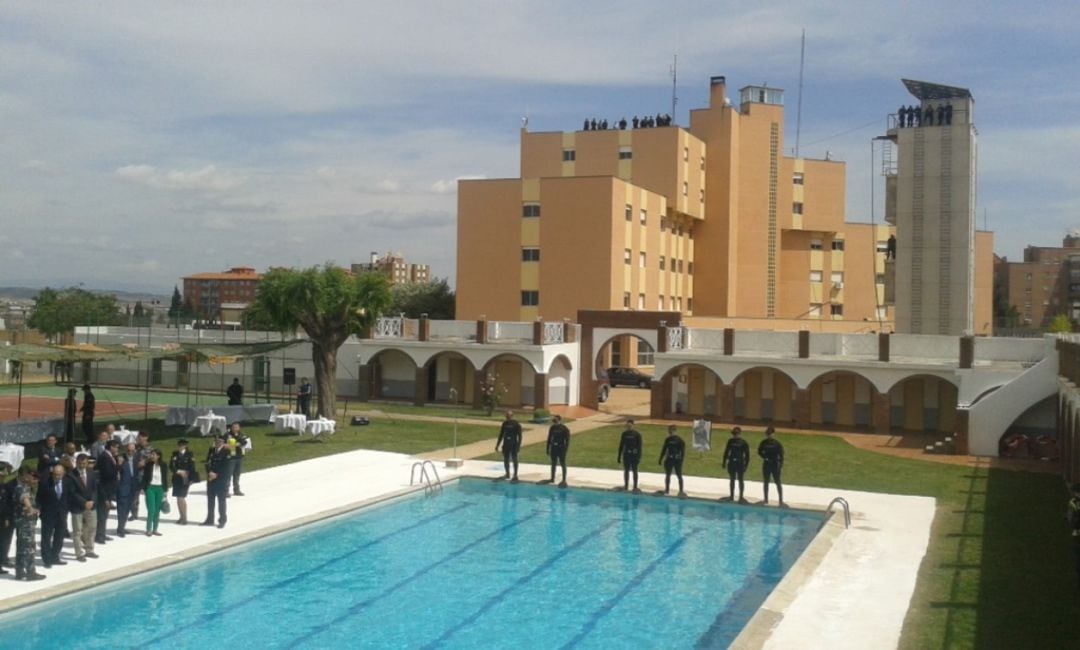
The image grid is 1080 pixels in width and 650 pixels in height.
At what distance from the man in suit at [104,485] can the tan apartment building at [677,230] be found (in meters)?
37.8

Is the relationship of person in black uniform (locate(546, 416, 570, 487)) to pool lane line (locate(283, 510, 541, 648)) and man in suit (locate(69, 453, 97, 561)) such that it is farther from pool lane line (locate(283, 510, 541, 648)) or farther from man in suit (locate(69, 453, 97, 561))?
man in suit (locate(69, 453, 97, 561))

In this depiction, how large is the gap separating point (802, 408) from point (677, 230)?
2817cm

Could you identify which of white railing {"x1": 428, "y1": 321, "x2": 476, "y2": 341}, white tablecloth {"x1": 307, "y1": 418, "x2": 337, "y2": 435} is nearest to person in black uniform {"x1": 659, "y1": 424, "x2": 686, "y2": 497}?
white tablecloth {"x1": 307, "y1": 418, "x2": 337, "y2": 435}

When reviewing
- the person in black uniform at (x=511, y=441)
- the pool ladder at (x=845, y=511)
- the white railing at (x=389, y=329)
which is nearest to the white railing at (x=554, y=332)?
the white railing at (x=389, y=329)

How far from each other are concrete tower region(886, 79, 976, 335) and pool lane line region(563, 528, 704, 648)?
26.7 m

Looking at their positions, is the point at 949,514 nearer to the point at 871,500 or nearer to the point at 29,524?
the point at 871,500

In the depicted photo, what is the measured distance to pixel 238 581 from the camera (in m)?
15.4

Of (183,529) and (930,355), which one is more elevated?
(930,355)

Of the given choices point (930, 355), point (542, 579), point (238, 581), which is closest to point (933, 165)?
point (930, 355)

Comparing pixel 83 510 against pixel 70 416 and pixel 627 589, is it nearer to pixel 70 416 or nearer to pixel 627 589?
pixel 627 589

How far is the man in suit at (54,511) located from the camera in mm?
14578

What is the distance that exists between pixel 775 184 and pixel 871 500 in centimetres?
4891

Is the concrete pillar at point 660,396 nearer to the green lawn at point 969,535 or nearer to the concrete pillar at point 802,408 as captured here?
the concrete pillar at point 802,408

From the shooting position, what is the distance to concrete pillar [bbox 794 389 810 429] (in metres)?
37.2
